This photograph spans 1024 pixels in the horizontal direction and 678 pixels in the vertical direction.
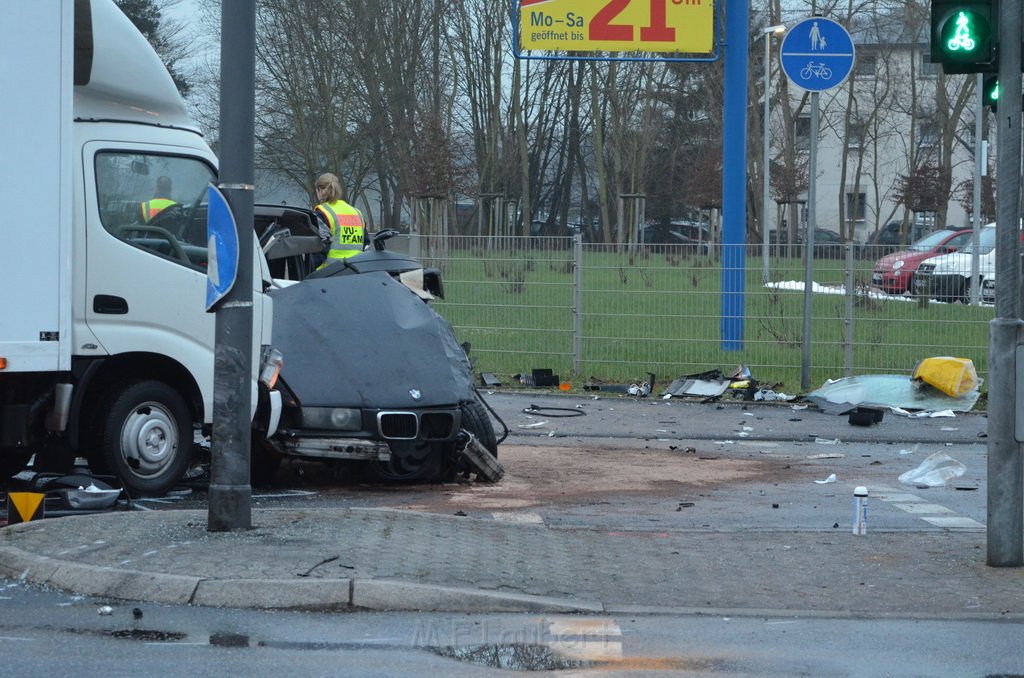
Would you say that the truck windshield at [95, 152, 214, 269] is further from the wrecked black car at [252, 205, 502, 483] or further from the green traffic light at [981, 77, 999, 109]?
the green traffic light at [981, 77, 999, 109]

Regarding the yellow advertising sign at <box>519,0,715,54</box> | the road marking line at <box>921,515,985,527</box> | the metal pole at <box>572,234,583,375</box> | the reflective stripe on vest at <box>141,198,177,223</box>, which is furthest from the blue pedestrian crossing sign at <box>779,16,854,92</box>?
the reflective stripe on vest at <box>141,198,177,223</box>

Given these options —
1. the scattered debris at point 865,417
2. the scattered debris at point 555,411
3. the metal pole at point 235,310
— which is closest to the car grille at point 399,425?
the metal pole at point 235,310

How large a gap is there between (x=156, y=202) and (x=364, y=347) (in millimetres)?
1858

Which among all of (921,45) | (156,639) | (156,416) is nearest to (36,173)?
(156,416)

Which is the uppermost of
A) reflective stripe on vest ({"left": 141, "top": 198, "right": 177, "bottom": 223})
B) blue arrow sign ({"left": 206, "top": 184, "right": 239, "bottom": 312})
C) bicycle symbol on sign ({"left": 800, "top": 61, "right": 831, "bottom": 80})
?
Result: bicycle symbol on sign ({"left": 800, "top": 61, "right": 831, "bottom": 80})

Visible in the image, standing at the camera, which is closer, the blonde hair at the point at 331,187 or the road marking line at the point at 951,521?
the road marking line at the point at 951,521

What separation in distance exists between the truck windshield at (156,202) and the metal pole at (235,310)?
173 centimetres

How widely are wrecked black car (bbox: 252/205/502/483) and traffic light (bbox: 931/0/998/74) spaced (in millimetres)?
4327

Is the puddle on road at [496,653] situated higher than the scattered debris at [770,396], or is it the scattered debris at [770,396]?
the scattered debris at [770,396]

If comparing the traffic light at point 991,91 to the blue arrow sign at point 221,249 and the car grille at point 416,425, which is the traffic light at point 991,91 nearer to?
the blue arrow sign at point 221,249

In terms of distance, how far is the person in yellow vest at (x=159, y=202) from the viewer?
9109 mm

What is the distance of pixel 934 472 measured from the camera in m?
11.1

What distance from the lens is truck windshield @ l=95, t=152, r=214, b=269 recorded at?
8914mm

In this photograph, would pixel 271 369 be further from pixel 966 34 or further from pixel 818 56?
pixel 818 56
